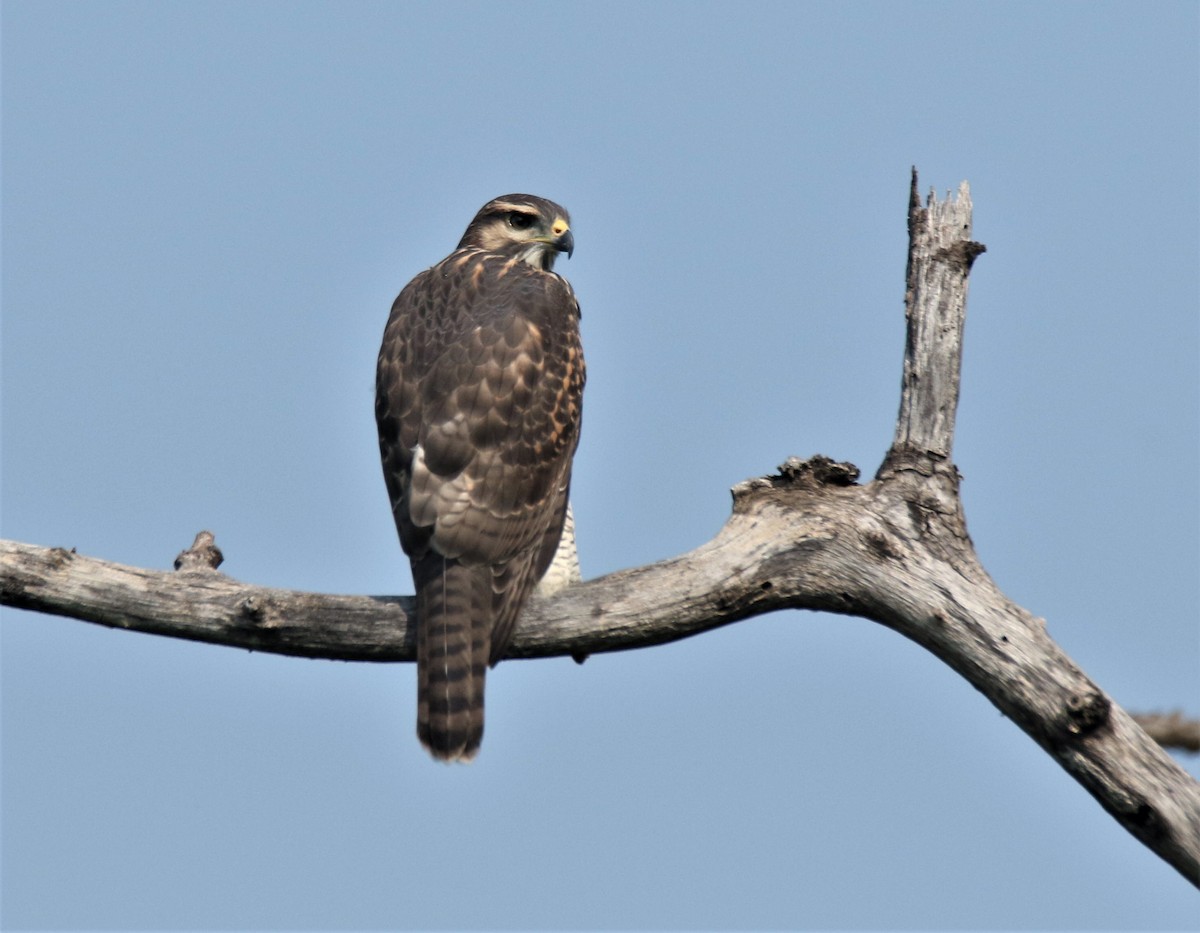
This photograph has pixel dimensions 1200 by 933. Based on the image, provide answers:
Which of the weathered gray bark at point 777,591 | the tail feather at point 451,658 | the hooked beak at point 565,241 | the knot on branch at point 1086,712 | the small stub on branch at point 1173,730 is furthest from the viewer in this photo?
the hooked beak at point 565,241

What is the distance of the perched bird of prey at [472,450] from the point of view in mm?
6188

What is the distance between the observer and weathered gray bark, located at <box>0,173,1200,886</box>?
230 inches

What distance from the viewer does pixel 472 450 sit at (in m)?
6.63

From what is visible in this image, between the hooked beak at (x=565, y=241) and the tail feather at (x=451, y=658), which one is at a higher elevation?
the hooked beak at (x=565, y=241)

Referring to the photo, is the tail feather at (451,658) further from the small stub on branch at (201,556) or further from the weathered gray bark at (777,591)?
the small stub on branch at (201,556)

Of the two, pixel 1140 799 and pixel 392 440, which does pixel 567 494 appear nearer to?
pixel 392 440

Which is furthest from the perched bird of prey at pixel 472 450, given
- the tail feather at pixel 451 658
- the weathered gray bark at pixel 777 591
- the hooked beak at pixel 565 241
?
the hooked beak at pixel 565 241

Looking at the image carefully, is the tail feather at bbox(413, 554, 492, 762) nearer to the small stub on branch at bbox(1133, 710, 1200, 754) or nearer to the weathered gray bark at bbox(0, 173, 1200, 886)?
the weathered gray bark at bbox(0, 173, 1200, 886)

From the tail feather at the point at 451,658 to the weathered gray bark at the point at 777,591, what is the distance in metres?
0.12

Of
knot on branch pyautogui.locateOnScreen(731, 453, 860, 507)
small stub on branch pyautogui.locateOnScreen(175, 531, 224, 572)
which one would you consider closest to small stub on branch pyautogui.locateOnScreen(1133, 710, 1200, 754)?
knot on branch pyautogui.locateOnScreen(731, 453, 860, 507)

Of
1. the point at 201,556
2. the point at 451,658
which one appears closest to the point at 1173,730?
the point at 451,658

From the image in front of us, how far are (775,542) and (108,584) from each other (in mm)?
2729

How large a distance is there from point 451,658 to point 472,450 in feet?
3.28

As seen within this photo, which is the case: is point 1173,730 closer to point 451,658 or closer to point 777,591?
point 777,591
